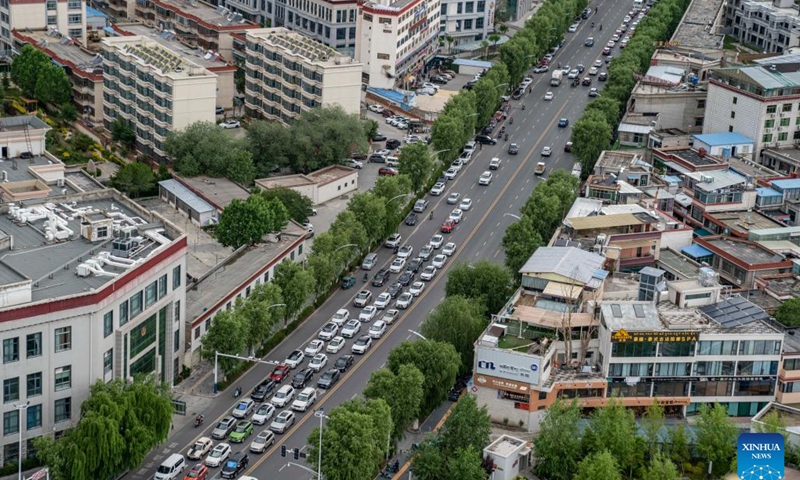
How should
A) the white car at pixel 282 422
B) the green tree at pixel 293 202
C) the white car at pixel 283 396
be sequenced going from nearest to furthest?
1. the white car at pixel 282 422
2. the white car at pixel 283 396
3. the green tree at pixel 293 202

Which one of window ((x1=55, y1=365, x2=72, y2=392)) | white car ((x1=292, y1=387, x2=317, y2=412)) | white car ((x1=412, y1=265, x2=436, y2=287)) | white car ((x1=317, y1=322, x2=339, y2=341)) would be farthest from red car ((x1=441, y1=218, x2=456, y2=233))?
window ((x1=55, y1=365, x2=72, y2=392))

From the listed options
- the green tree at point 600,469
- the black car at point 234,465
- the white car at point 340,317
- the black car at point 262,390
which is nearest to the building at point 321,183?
the white car at point 340,317

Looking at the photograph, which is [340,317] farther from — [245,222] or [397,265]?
[245,222]

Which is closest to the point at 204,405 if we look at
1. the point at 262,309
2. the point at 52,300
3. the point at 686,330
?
the point at 262,309

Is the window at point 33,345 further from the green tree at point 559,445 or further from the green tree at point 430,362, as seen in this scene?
the green tree at point 559,445

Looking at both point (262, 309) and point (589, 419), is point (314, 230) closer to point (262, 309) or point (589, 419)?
point (262, 309)

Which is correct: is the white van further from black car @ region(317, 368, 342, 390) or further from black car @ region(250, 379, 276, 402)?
black car @ region(317, 368, 342, 390)
